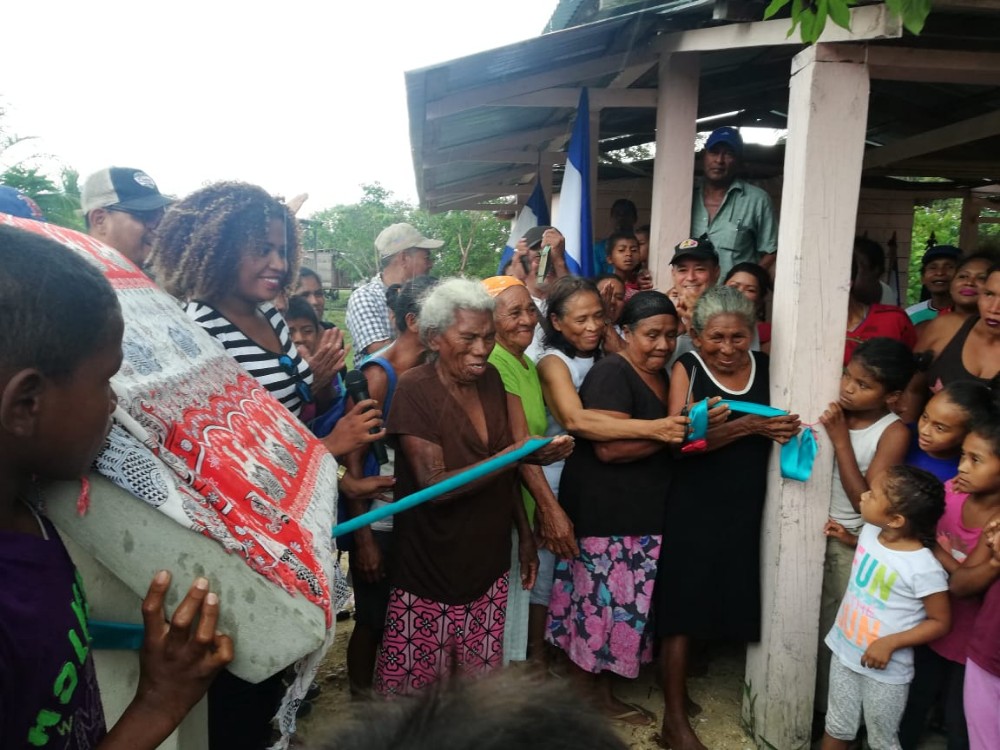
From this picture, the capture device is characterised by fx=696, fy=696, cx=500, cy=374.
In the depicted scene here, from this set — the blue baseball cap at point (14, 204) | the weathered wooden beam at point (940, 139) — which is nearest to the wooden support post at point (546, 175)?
the weathered wooden beam at point (940, 139)

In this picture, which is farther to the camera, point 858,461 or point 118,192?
point 858,461

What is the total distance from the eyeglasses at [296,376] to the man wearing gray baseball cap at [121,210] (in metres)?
0.94

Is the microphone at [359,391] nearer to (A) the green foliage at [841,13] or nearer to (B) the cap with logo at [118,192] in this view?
(B) the cap with logo at [118,192]

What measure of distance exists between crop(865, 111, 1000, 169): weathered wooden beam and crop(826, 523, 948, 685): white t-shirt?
3.93m

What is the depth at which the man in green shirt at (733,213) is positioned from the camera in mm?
4555

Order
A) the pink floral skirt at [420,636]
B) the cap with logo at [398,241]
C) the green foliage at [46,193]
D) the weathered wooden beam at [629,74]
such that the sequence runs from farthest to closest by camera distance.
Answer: the cap with logo at [398,241] → the weathered wooden beam at [629,74] → the green foliage at [46,193] → the pink floral skirt at [420,636]

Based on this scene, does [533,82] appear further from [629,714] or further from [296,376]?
[629,714]

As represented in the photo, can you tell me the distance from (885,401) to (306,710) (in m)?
3.08

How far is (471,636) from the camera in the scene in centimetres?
284

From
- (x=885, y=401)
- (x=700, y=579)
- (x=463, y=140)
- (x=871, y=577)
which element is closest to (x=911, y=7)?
(x=885, y=401)

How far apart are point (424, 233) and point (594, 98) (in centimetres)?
2190

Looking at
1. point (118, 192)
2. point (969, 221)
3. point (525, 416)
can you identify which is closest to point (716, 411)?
point (525, 416)

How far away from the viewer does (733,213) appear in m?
4.61

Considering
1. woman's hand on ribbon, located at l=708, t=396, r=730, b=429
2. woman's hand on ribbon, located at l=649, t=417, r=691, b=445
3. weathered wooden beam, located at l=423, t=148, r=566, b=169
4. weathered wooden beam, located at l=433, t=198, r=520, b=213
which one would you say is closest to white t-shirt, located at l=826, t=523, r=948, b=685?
woman's hand on ribbon, located at l=708, t=396, r=730, b=429
